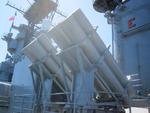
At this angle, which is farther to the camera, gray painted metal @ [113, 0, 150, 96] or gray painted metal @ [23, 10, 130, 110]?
gray painted metal @ [113, 0, 150, 96]

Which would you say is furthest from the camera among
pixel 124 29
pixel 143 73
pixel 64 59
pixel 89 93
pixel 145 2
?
pixel 124 29

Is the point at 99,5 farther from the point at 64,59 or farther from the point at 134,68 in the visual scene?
the point at 64,59

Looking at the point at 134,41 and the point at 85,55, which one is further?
the point at 134,41

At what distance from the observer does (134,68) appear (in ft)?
39.9

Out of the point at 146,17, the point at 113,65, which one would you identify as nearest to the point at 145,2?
the point at 146,17

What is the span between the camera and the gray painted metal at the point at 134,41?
11.6m

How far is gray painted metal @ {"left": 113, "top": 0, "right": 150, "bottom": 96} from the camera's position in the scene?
38.1ft

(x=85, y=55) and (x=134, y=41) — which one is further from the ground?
(x=134, y=41)

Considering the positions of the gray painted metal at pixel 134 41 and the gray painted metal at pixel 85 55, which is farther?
the gray painted metal at pixel 134 41

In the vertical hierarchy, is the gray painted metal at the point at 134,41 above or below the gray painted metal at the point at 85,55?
above

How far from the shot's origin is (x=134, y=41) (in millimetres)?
12531

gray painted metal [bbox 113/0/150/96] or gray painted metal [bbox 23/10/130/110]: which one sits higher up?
gray painted metal [bbox 113/0/150/96]

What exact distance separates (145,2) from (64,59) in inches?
278

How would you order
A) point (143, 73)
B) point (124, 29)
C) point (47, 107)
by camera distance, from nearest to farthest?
point (47, 107)
point (143, 73)
point (124, 29)
